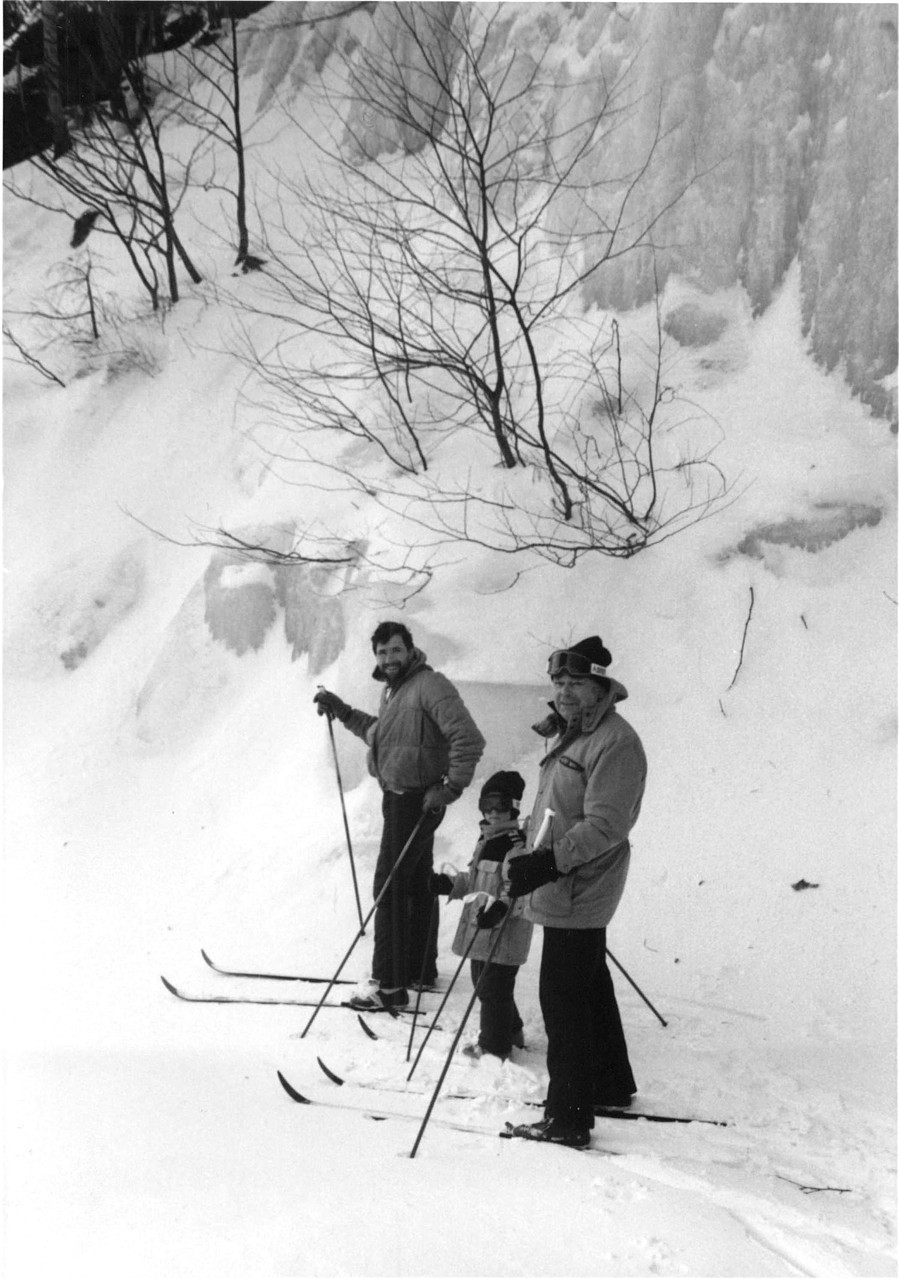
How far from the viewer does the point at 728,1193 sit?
10.5ft

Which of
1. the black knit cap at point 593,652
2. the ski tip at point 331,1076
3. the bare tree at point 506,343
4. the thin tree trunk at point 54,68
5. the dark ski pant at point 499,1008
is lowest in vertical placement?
the ski tip at point 331,1076

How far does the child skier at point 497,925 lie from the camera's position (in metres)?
4.17

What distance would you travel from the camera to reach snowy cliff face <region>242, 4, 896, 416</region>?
7.31 m

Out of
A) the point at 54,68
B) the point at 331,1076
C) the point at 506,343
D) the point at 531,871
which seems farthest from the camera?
the point at 54,68

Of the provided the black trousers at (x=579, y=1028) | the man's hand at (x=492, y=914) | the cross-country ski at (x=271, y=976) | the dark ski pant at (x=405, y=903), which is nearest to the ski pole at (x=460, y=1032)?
the man's hand at (x=492, y=914)

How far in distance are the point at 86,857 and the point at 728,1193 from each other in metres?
5.10

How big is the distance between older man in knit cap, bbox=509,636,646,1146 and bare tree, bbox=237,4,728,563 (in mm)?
3148

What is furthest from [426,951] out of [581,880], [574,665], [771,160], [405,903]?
[771,160]

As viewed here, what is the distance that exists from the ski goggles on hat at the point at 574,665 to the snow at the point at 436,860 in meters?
1.48

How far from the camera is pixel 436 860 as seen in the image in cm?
605

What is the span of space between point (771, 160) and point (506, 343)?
7.36 ft

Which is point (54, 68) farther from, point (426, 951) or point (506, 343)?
point (426, 951)

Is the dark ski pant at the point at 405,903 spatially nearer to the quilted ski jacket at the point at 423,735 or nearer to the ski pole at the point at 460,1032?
→ the quilted ski jacket at the point at 423,735

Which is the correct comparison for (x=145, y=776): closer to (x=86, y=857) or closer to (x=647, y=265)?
(x=86, y=857)
